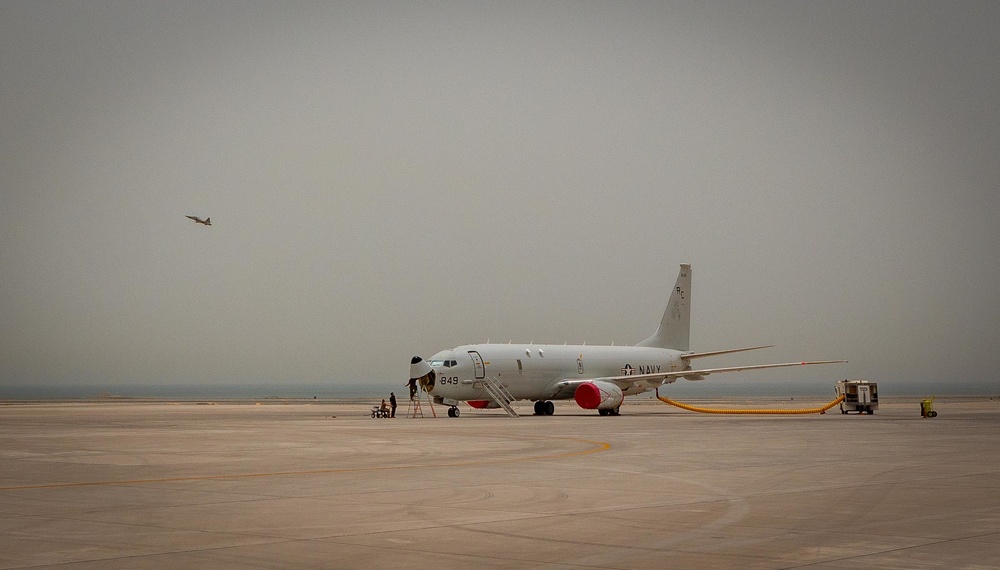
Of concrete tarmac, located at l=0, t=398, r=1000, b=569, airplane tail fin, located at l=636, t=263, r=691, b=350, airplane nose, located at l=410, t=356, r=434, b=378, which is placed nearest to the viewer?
→ concrete tarmac, located at l=0, t=398, r=1000, b=569

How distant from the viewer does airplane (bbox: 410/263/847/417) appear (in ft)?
166

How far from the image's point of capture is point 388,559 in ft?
32.2

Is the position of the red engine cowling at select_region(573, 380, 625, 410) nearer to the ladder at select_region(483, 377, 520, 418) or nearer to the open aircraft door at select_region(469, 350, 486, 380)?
the ladder at select_region(483, 377, 520, 418)

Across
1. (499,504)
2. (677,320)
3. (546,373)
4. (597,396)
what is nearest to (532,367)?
(546,373)

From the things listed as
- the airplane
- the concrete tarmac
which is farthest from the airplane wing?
the concrete tarmac

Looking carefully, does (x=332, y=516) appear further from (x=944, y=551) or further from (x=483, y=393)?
(x=483, y=393)

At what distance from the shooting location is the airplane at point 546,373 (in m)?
50.6

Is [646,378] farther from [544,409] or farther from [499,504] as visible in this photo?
[499,504]

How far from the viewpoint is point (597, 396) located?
51.4 metres

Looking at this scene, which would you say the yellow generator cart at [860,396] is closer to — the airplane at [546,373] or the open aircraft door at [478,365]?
the airplane at [546,373]

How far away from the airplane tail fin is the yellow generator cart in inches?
567

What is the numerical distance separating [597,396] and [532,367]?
3951 millimetres

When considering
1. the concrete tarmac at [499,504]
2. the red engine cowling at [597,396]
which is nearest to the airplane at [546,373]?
the red engine cowling at [597,396]

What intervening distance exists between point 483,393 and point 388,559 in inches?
1655
